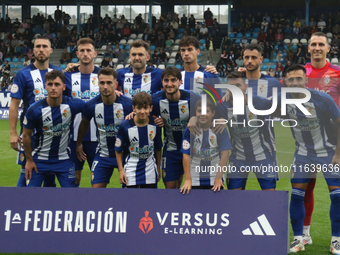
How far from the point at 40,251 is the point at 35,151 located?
123 cm

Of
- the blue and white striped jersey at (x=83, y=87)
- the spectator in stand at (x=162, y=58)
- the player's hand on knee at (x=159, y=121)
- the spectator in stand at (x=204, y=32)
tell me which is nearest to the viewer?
the player's hand on knee at (x=159, y=121)

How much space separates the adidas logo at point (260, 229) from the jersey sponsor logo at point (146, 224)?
0.82 metres

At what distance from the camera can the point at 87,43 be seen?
5.04 m

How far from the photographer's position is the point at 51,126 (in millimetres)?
4621

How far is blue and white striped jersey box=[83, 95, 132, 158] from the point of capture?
4.73 metres

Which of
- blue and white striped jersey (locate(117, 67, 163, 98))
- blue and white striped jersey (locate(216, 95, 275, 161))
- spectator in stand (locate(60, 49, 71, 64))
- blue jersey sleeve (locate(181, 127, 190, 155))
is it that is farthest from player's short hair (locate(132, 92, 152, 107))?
spectator in stand (locate(60, 49, 71, 64))

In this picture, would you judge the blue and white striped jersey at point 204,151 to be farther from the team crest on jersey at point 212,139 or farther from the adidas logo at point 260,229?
the adidas logo at point 260,229

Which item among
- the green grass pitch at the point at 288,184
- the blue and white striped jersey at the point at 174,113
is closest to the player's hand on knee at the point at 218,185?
the green grass pitch at the point at 288,184

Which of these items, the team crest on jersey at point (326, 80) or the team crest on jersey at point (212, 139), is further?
the team crest on jersey at point (326, 80)

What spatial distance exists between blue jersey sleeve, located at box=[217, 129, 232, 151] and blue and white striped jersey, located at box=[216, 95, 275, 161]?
18cm

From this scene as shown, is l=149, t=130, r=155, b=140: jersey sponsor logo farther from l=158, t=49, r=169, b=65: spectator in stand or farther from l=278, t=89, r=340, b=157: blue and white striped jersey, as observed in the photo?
l=158, t=49, r=169, b=65: spectator in stand

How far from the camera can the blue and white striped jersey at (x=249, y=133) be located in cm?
439

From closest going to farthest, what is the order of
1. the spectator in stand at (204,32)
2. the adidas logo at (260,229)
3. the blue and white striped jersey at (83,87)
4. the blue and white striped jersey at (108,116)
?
the adidas logo at (260,229) < the blue and white striped jersey at (108,116) < the blue and white striped jersey at (83,87) < the spectator in stand at (204,32)

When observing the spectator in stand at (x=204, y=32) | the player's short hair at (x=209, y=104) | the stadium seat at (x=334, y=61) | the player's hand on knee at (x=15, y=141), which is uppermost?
the spectator in stand at (x=204, y=32)
